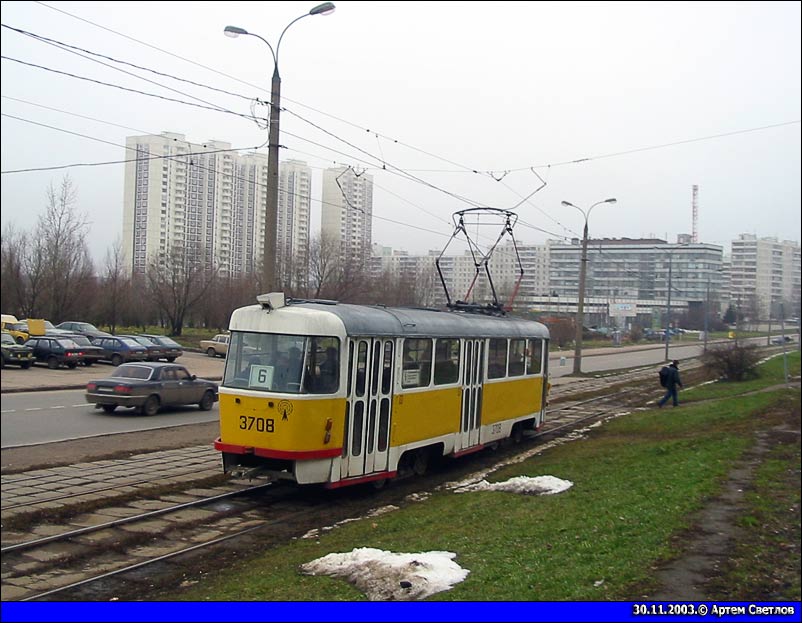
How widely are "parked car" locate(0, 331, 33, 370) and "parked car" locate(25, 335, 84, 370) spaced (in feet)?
0.33

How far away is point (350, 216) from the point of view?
19922 millimetres

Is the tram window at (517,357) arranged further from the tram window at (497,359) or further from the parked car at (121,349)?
the parked car at (121,349)

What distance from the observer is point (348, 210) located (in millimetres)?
19609

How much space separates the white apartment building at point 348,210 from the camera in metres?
19.2

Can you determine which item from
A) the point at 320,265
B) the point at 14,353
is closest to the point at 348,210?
the point at 320,265

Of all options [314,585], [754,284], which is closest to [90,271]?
[314,585]

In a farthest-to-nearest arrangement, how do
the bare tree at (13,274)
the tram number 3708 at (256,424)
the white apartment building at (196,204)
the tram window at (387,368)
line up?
the tram window at (387,368)
the white apartment building at (196,204)
the tram number 3708 at (256,424)
the bare tree at (13,274)

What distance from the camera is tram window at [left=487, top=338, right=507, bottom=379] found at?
16.2 metres

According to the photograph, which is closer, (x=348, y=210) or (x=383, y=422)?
(x=383, y=422)

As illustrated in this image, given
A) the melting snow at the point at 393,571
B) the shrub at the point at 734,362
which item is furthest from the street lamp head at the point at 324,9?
the shrub at the point at 734,362

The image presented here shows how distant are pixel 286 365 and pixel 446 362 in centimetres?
388

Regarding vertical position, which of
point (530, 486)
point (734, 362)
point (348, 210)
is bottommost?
point (530, 486)

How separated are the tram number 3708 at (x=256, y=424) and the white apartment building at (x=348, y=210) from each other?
9.07m

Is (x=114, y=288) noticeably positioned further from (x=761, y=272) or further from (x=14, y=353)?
(x=761, y=272)
